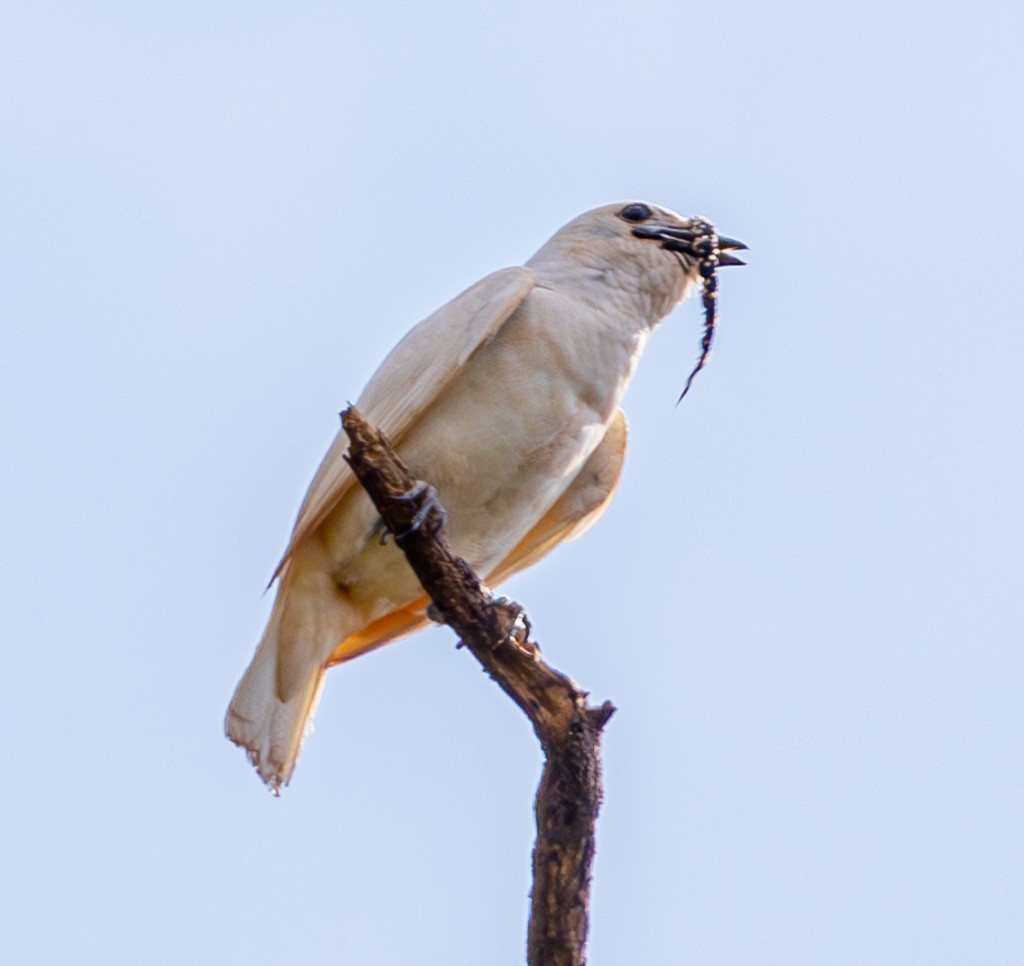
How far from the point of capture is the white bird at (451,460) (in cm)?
682

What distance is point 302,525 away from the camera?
6801 millimetres

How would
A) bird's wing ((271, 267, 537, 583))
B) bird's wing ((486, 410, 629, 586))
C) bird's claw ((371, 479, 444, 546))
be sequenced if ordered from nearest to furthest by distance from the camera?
1. bird's claw ((371, 479, 444, 546))
2. bird's wing ((271, 267, 537, 583))
3. bird's wing ((486, 410, 629, 586))

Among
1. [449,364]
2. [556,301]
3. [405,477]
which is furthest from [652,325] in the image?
[405,477]

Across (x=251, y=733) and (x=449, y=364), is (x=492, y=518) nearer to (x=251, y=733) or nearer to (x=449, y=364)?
(x=449, y=364)

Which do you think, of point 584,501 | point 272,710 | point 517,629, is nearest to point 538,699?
point 517,629

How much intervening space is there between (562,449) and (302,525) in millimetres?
1147

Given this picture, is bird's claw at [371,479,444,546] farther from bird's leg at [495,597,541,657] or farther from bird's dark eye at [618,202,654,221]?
bird's dark eye at [618,202,654,221]

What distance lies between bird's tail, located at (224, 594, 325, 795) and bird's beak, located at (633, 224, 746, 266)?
251 centimetres

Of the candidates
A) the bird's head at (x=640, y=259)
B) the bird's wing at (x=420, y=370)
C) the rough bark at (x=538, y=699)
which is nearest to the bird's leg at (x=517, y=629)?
the rough bark at (x=538, y=699)

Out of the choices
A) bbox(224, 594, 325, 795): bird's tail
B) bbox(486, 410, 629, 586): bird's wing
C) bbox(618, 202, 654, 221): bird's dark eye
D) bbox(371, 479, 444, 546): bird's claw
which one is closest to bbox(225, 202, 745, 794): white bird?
bbox(224, 594, 325, 795): bird's tail

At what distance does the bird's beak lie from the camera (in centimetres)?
779

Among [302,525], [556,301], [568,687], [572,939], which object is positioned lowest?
[572,939]

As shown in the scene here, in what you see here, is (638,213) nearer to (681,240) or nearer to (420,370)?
(681,240)

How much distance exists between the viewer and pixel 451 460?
679cm
